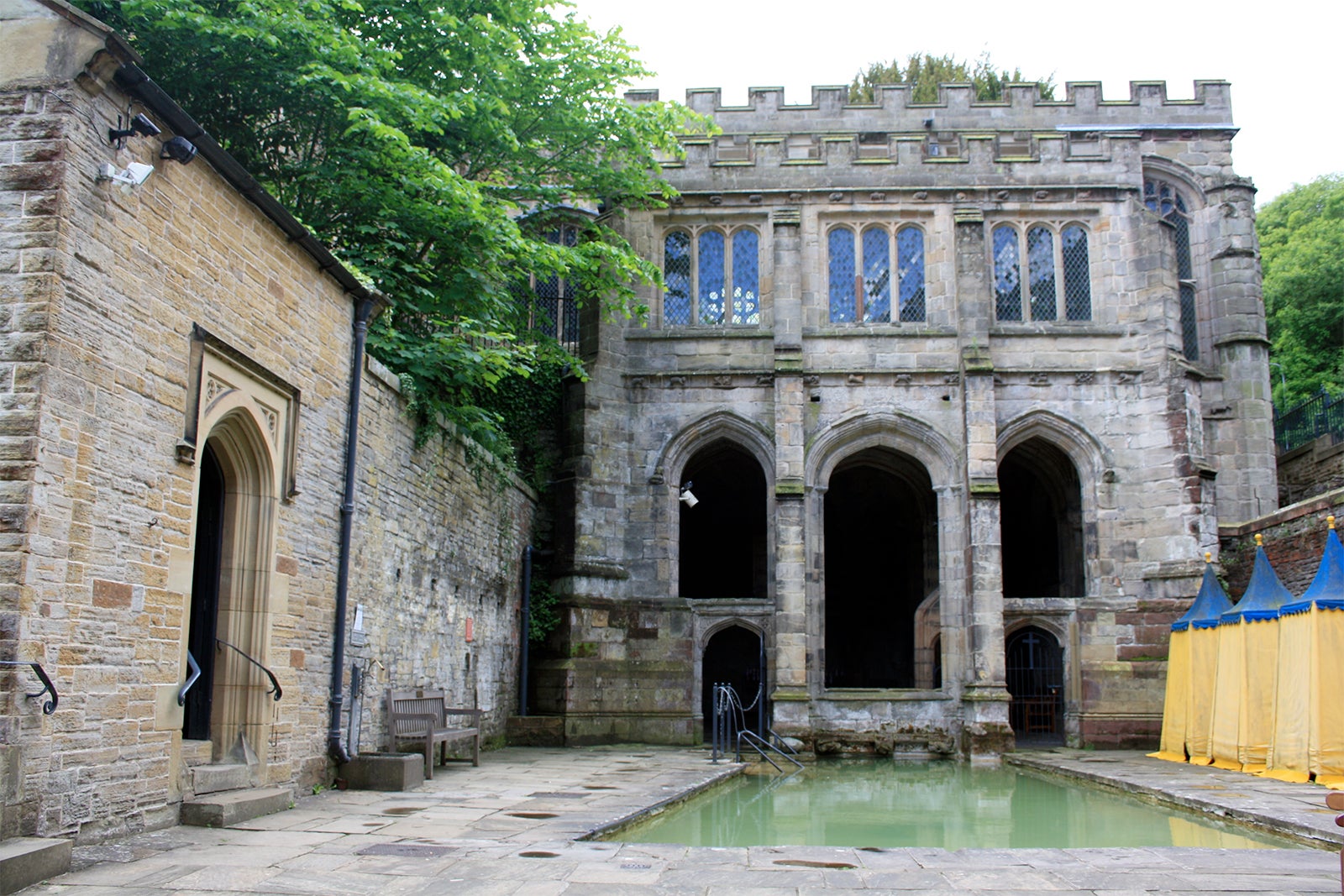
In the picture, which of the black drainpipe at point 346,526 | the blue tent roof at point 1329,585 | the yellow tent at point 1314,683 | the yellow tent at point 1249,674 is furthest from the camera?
the yellow tent at point 1249,674

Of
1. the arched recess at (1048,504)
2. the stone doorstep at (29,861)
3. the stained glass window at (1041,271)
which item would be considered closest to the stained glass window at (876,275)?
the stained glass window at (1041,271)

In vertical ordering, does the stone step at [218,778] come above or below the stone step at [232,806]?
above

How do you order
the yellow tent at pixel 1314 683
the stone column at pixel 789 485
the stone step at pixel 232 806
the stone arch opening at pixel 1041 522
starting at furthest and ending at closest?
the stone arch opening at pixel 1041 522 < the stone column at pixel 789 485 < the yellow tent at pixel 1314 683 < the stone step at pixel 232 806

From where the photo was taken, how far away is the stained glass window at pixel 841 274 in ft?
67.4

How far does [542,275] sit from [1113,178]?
1075 centimetres

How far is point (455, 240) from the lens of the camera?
14.1m

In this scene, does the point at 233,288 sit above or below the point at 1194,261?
below

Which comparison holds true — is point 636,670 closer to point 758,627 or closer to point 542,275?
point 758,627

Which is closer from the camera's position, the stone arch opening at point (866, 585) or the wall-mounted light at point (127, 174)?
the wall-mounted light at point (127, 174)

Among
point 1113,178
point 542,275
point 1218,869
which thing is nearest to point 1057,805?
point 1218,869

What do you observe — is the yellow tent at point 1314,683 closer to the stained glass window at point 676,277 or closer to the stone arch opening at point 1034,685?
the stone arch opening at point 1034,685

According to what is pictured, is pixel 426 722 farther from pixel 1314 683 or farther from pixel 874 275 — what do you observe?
pixel 874 275

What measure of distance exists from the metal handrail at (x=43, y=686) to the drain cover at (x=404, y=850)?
6.20ft

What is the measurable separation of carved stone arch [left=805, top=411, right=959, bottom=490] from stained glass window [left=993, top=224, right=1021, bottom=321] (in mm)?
2653
